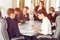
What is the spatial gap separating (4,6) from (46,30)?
364cm

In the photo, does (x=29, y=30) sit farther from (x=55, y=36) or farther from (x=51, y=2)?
(x=51, y=2)

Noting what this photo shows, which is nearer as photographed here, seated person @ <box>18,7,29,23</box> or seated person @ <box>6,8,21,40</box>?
seated person @ <box>6,8,21,40</box>

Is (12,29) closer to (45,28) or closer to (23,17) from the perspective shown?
(45,28)

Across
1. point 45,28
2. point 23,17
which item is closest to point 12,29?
point 45,28

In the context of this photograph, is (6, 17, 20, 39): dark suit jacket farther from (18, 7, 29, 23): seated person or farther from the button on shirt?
(18, 7, 29, 23): seated person

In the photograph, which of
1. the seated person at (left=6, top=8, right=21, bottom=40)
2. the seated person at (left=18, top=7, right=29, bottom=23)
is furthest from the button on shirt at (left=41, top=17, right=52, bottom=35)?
the seated person at (left=18, top=7, right=29, bottom=23)

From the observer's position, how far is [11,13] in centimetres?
360

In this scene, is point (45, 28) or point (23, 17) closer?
point (45, 28)

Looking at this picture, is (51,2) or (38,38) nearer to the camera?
(38,38)

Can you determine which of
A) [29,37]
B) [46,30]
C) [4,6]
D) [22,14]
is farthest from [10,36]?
[4,6]

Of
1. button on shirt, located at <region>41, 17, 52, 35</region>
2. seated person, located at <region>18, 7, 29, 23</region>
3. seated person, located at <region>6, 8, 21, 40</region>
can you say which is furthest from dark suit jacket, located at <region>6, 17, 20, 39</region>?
seated person, located at <region>18, 7, 29, 23</region>

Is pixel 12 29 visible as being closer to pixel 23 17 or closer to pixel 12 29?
pixel 12 29

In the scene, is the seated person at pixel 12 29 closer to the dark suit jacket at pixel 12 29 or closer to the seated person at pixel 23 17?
the dark suit jacket at pixel 12 29

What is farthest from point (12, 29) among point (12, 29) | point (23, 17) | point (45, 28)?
point (23, 17)
